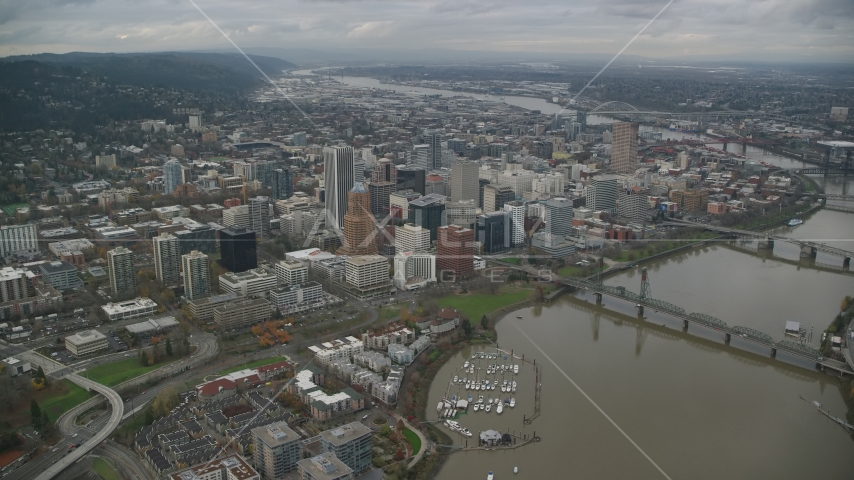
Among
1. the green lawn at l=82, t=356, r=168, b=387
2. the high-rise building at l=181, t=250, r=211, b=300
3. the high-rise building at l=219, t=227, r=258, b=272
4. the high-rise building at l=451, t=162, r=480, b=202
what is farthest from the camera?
the high-rise building at l=451, t=162, r=480, b=202

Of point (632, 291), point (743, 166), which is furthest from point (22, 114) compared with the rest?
point (743, 166)

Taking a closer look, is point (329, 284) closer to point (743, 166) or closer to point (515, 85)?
point (743, 166)

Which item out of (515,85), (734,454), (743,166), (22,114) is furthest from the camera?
(515,85)

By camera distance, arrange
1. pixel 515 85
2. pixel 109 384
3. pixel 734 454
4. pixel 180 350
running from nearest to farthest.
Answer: pixel 734 454 → pixel 109 384 → pixel 180 350 → pixel 515 85

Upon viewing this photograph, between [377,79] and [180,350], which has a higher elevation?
[377,79]

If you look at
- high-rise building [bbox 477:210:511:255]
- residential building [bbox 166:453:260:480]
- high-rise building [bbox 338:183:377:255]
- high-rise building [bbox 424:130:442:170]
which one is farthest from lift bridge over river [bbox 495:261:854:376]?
high-rise building [bbox 424:130:442:170]

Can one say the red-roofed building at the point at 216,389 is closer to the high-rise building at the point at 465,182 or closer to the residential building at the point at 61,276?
the residential building at the point at 61,276

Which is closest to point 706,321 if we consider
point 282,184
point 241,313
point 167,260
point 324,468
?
point 324,468

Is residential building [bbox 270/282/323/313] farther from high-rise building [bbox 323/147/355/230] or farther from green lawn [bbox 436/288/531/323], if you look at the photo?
high-rise building [bbox 323/147/355/230]
